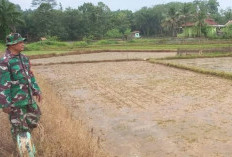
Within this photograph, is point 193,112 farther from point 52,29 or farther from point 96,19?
point 96,19

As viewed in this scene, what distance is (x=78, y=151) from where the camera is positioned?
10.5 feet

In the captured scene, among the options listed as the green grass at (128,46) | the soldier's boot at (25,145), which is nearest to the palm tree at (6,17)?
the green grass at (128,46)

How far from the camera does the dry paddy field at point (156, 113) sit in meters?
4.54

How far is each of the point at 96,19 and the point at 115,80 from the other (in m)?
45.9

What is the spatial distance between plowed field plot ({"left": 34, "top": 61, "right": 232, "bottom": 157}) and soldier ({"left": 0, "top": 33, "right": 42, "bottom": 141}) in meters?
1.52

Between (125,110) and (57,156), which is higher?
(57,156)

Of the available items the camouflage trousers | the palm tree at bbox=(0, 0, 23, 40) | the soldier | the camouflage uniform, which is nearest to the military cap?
the soldier

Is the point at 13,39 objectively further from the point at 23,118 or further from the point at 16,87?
the point at 23,118

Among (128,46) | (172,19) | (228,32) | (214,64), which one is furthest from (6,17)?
(214,64)

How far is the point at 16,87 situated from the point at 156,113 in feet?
12.0

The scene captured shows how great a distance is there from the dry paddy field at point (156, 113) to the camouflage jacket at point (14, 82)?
2.64 ft

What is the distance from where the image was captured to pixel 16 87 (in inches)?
130

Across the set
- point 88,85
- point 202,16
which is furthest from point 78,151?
point 202,16

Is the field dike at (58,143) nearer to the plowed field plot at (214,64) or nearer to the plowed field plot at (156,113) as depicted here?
the plowed field plot at (156,113)
